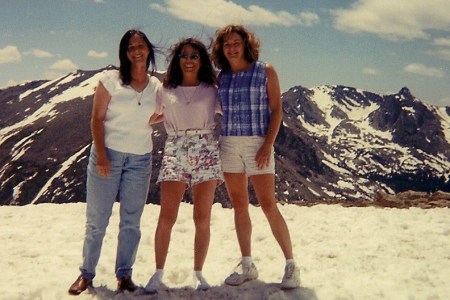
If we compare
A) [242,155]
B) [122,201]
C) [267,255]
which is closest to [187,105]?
[242,155]

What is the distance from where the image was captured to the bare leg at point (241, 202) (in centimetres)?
718

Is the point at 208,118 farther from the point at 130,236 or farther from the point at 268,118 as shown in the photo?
the point at 130,236

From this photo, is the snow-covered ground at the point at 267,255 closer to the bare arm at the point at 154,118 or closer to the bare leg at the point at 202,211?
the bare leg at the point at 202,211

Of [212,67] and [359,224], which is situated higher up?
[212,67]

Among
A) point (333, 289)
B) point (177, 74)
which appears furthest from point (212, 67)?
point (333, 289)

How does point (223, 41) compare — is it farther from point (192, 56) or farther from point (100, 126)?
point (100, 126)

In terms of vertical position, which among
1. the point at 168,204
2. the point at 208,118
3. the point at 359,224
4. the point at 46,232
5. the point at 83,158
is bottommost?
the point at 83,158

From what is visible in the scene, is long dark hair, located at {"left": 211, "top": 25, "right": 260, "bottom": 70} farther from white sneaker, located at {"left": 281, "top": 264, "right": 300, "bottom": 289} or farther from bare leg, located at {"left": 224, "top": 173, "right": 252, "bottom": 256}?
white sneaker, located at {"left": 281, "top": 264, "right": 300, "bottom": 289}

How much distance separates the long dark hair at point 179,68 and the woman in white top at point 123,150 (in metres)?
0.26

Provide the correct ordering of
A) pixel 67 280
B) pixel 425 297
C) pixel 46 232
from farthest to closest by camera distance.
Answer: pixel 46 232, pixel 67 280, pixel 425 297

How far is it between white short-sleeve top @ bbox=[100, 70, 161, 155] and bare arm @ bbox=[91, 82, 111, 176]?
0.23ft

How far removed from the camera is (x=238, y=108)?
22.8 feet

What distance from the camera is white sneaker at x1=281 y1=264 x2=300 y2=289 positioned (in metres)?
7.00

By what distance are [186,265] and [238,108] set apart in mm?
3491
